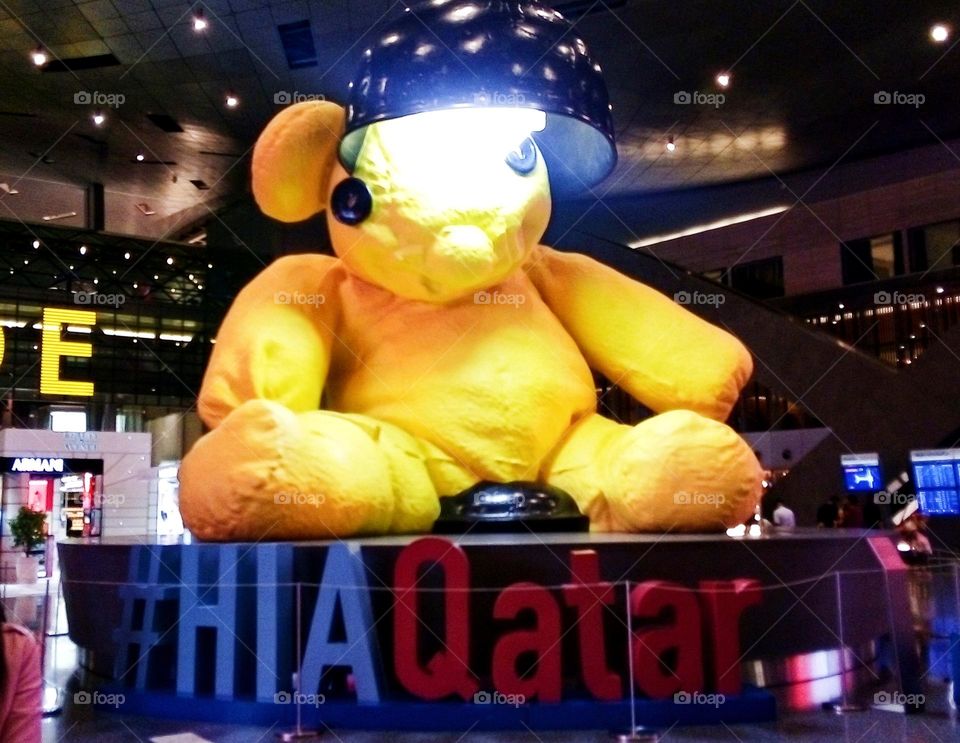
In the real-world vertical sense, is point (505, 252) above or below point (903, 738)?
above

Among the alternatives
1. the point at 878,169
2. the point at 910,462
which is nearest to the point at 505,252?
the point at 910,462

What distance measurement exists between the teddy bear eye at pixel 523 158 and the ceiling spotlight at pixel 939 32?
807 centimetres

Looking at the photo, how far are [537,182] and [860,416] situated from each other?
10311mm

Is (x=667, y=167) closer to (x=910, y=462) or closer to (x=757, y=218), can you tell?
(x=757, y=218)

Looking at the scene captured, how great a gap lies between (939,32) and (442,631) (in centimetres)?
1007

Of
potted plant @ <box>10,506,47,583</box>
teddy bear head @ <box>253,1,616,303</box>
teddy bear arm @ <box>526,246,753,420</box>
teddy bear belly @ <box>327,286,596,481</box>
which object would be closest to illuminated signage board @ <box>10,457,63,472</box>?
potted plant @ <box>10,506,47,583</box>

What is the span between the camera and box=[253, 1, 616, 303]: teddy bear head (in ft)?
14.4

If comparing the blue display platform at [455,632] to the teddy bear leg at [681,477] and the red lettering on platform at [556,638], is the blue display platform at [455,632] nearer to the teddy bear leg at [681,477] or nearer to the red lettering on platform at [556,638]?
the red lettering on platform at [556,638]

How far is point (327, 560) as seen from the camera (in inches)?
163

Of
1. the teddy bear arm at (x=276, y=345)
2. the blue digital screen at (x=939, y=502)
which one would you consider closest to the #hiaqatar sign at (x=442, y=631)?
the teddy bear arm at (x=276, y=345)

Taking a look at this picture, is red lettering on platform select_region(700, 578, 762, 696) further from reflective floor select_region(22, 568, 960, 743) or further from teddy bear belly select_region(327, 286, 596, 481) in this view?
teddy bear belly select_region(327, 286, 596, 481)

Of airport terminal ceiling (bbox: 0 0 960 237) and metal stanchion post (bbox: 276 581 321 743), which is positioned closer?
metal stanchion post (bbox: 276 581 321 743)

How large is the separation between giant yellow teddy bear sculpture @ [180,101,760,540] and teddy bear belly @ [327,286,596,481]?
0.03 ft

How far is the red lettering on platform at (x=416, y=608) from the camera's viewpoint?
4.11m
